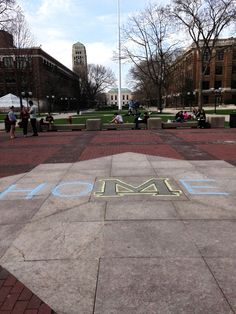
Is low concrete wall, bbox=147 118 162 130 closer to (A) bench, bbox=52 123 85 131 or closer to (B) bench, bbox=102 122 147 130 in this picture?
(B) bench, bbox=102 122 147 130

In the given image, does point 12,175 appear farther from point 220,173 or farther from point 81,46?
point 81,46

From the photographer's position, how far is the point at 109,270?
3398 millimetres

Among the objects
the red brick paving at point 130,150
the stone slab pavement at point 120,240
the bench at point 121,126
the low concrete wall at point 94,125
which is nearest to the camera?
the stone slab pavement at point 120,240

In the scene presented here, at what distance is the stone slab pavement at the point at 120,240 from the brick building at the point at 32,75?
3425 cm

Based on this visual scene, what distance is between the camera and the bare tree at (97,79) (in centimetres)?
11450

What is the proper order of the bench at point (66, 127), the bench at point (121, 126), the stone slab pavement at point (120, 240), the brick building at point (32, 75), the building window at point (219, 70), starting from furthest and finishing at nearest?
the building window at point (219, 70) < the brick building at point (32, 75) < the bench at point (121, 126) < the bench at point (66, 127) < the stone slab pavement at point (120, 240)

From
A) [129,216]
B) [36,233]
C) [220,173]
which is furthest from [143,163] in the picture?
[36,233]

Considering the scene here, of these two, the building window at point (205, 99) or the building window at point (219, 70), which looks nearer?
the building window at point (219, 70)

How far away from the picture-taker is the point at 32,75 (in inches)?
2103

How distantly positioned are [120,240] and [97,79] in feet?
378

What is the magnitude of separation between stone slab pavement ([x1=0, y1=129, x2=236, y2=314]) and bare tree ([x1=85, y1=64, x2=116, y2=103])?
109737 millimetres

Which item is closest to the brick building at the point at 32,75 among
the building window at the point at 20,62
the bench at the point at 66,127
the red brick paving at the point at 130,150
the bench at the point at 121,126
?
the building window at the point at 20,62

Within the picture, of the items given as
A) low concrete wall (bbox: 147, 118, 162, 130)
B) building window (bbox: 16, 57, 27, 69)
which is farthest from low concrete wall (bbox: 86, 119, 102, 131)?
building window (bbox: 16, 57, 27, 69)

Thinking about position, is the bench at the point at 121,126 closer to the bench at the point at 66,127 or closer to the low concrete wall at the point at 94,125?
the low concrete wall at the point at 94,125
